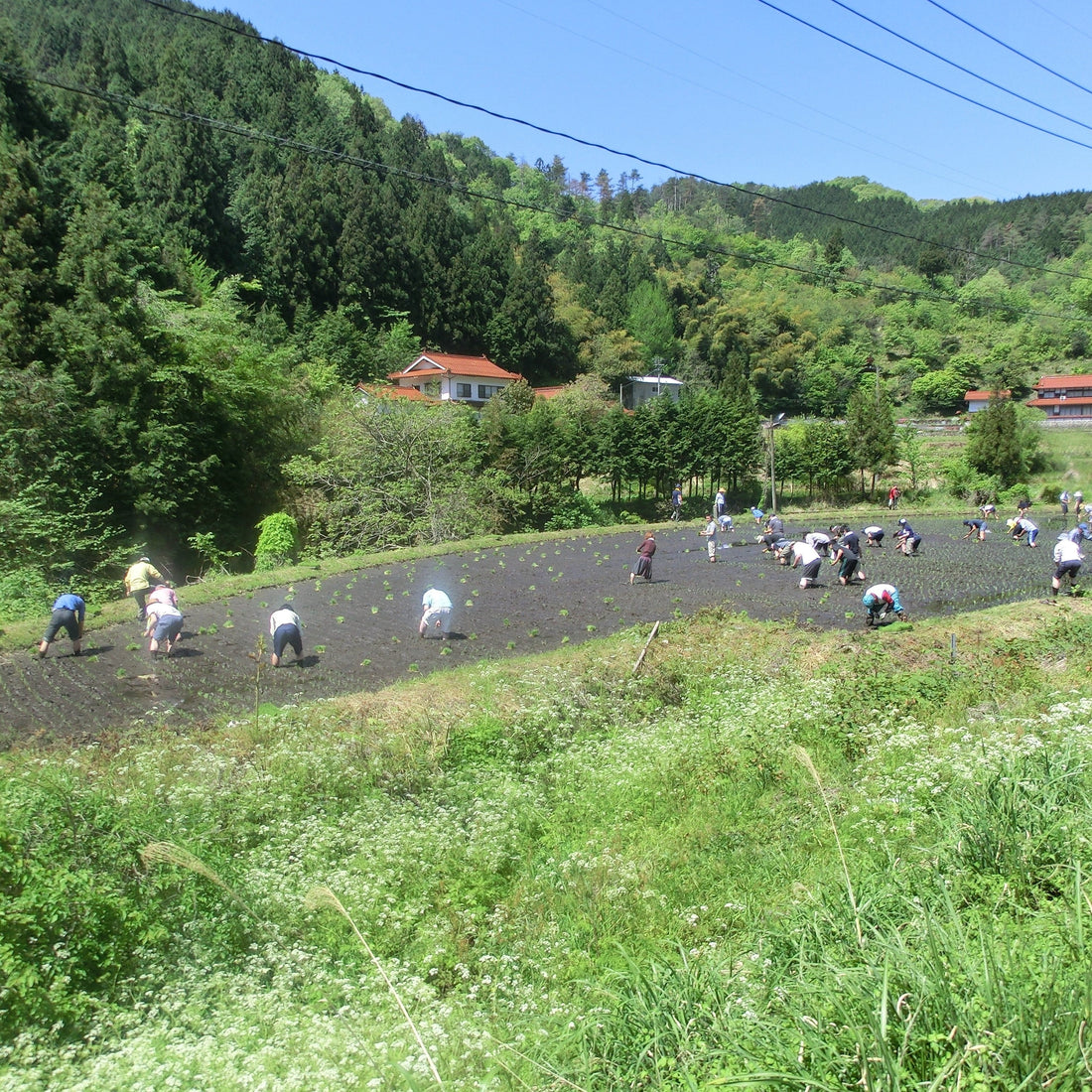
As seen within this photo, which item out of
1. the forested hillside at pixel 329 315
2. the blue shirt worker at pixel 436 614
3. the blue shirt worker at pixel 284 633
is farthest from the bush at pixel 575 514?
the blue shirt worker at pixel 284 633

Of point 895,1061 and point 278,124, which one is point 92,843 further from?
point 278,124

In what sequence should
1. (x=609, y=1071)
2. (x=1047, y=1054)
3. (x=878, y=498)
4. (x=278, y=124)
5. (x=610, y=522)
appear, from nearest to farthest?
(x=1047, y=1054), (x=609, y=1071), (x=610, y=522), (x=878, y=498), (x=278, y=124)

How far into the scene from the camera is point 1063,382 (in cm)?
6644

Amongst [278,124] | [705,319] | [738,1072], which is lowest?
[738,1072]

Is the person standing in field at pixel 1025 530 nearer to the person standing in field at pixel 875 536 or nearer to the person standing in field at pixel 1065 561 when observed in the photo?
the person standing in field at pixel 875 536

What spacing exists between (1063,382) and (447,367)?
170 feet

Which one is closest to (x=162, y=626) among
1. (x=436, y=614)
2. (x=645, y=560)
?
(x=436, y=614)

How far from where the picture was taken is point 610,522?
4156cm

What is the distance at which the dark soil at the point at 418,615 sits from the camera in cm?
1147

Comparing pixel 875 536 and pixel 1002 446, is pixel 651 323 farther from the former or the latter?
pixel 875 536

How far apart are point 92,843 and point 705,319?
8180 cm

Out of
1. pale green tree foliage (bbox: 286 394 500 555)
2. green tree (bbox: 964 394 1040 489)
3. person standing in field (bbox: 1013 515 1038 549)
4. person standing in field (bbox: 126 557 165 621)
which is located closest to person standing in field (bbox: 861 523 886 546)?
person standing in field (bbox: 1013 515 1038 549)

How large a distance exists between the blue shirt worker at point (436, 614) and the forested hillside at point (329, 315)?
706 cm

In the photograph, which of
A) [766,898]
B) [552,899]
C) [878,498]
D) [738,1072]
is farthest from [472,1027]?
[878,498]
